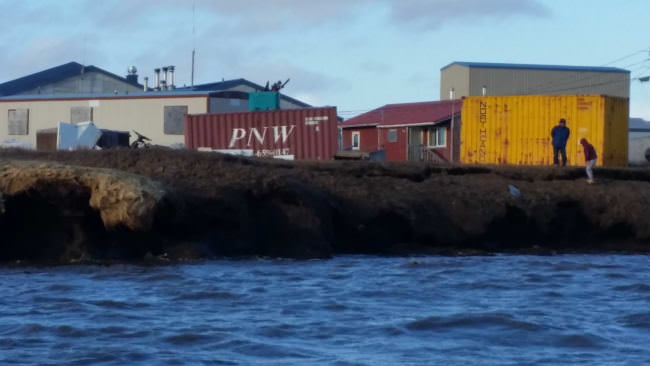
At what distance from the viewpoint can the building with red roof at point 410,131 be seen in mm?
43625

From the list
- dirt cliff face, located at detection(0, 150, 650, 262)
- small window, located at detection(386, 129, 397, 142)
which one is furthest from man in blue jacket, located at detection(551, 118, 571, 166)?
small window, located at detection(386, 129, 397, 142)

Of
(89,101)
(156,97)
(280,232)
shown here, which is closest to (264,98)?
(156,97)

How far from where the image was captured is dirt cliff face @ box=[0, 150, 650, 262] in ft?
61.0

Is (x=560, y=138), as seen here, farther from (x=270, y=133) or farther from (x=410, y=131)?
(x=410, y=131)

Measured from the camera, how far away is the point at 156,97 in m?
41.8

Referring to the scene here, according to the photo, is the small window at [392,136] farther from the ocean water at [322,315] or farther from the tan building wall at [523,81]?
the ocean water at [322,315]

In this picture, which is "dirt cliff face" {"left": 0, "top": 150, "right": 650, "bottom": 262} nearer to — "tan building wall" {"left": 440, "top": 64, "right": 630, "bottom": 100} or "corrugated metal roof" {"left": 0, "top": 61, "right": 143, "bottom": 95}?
"tan building wall" {"left": 440, "top": 64, "right": 630, "bottom": 100}

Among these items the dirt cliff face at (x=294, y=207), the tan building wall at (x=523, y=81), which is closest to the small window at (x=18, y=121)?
the dirt cliff face at (x=294, y=207)

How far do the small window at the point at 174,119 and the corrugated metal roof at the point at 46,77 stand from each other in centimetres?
1905

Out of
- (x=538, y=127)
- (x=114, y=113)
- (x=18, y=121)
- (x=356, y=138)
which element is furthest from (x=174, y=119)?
(x=538, y=127)

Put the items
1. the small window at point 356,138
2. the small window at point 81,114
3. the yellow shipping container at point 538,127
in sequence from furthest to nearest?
the small window at point 356,138 → the small window at point 81,114 → the yellow shipping container at point 538,127

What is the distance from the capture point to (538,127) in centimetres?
3294

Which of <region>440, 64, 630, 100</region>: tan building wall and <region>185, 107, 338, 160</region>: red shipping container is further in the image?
<region>440, 64, 630, 100</region>: tan building wall

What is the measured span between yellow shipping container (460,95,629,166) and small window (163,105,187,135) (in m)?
12.3
